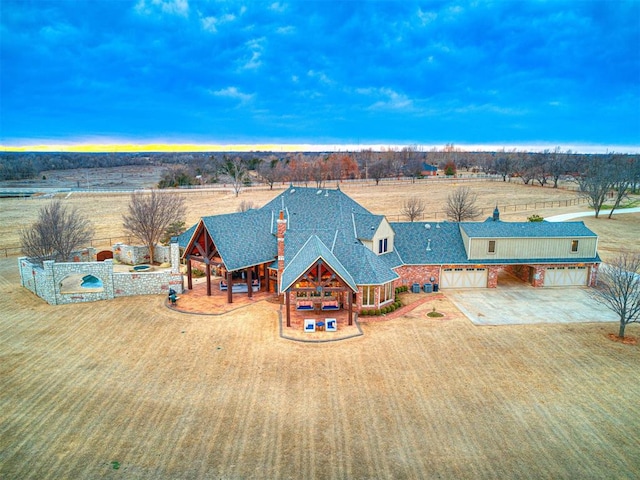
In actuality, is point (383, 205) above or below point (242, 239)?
below

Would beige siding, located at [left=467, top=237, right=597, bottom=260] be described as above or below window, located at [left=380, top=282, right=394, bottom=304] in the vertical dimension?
above

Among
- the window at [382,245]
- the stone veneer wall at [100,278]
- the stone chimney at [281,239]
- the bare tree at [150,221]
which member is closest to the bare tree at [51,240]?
the stone veneer wall at [100,278]

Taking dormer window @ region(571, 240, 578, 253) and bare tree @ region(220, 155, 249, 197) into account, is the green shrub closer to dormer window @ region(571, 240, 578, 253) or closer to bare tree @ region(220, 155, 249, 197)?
dormer window @ region(571, 240, 578, 253)

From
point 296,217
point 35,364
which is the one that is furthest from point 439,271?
point 35,364

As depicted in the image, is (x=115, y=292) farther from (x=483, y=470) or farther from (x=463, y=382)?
(x=483, y=470)

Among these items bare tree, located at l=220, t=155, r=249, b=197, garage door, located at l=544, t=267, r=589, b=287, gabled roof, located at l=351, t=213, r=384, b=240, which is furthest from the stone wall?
bare tree, located at l=220, t=155, r=249, b=197

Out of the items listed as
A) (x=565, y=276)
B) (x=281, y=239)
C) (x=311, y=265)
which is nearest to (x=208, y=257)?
(x=281, y=239)

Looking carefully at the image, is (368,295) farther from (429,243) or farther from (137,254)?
(137,254)
